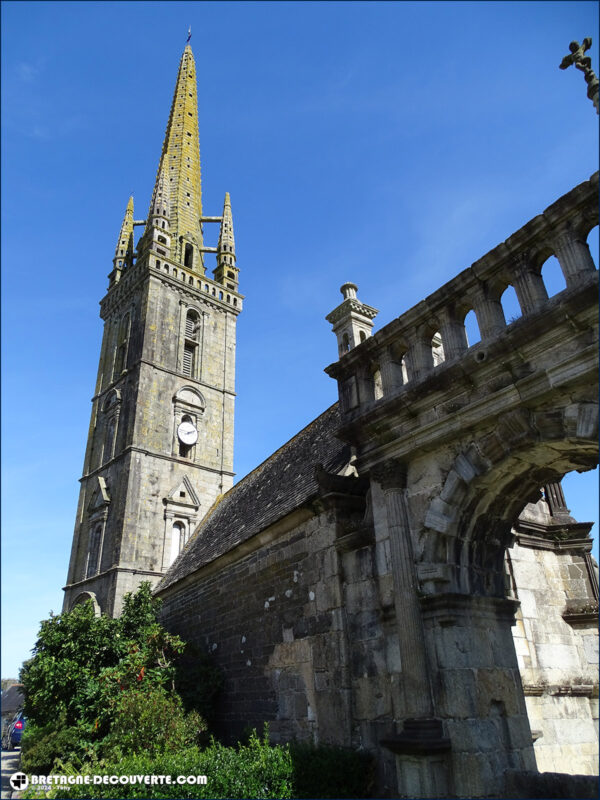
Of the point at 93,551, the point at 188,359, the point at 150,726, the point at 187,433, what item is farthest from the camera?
the point at 188,359

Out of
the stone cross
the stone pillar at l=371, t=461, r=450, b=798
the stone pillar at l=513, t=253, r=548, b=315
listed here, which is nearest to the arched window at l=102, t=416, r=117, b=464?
the stone pillar at l=371, t=461, r=450, b=798

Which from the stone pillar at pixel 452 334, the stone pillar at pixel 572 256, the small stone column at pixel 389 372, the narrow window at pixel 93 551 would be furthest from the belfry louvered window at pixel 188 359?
the stone pillar at pixel 572 256

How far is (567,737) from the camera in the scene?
28.6ft

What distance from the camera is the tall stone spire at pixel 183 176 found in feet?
98.3

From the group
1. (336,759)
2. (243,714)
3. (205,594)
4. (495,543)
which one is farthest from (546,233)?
(205,594)

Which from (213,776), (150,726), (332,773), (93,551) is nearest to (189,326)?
(93,551)

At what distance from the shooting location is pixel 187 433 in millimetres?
23672

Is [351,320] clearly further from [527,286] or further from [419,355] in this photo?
[527,286]

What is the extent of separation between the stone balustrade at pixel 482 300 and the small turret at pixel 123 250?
25.0 meters

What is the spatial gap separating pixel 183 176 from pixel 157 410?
52.7 ft

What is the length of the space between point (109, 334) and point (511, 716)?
82.9ft

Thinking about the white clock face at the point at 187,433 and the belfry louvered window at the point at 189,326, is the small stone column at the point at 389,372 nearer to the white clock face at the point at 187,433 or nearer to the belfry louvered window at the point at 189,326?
the white clock face at the point at 187,433

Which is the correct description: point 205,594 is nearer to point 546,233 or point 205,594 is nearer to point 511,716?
point 511,716

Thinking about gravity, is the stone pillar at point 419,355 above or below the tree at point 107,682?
above
